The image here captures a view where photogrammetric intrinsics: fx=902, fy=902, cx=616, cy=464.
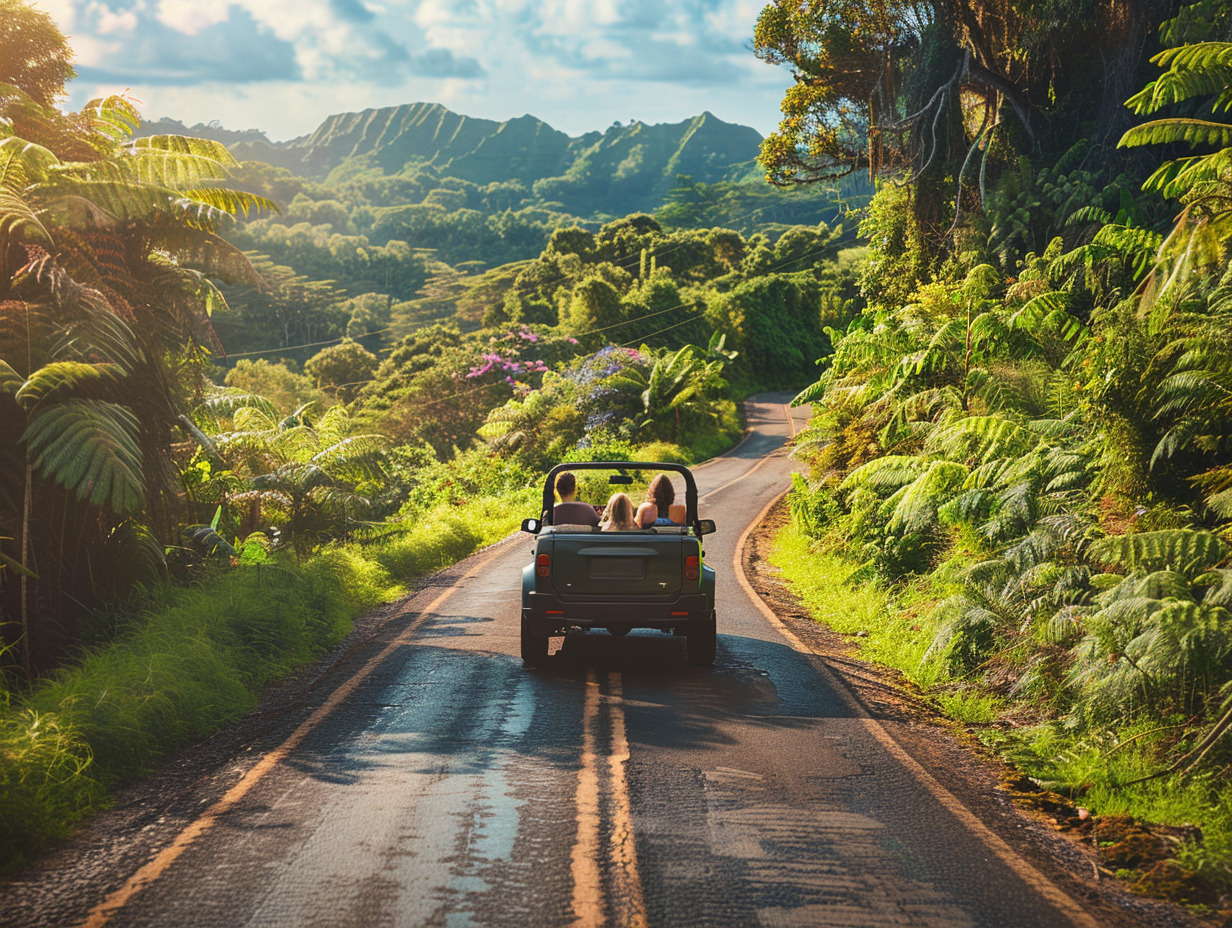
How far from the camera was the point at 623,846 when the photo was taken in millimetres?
4551

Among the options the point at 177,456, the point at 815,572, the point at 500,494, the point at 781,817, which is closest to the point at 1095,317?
the point at 815,572

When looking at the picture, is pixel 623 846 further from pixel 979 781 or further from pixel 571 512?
pixel 571 512

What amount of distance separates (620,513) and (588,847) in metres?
4.09

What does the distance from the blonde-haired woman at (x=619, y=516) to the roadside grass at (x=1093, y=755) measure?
298 cm

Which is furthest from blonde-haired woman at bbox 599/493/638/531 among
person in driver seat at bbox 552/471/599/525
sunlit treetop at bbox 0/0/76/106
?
sunlit treetop at bbox 0/0/76/106

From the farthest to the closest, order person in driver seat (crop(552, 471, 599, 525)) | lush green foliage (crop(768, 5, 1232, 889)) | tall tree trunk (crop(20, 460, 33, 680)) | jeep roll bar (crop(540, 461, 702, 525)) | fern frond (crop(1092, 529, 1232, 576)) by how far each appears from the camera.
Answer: person in driver seat (crop(552, 471, 599, 525)), jeep roll bar (crop(540, 461, 702, 525)), tall tree trunk (crop(20, 460, 33, 680)), fern frond (crop(1092, 529, 1232, 576)), lush green foliage (crop(768, 5, 1232, 889))

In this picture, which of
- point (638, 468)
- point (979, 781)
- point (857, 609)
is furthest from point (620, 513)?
point (857, 609)

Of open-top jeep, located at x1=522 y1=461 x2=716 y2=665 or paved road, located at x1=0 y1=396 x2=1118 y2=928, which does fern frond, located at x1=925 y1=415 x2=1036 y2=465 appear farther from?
open-top jeep, located at x1=522 y1=461 x2=716 y2=665

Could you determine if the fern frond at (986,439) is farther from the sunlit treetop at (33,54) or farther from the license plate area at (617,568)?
the sunlit treetop at (33,54)

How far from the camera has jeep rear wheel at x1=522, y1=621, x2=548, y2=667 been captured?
27.0 feet

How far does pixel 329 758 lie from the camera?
19.2 ft

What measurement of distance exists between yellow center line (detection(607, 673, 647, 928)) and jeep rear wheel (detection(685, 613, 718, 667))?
1.63 m

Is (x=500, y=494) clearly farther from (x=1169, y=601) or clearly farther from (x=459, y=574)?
(x=1169, y=601)

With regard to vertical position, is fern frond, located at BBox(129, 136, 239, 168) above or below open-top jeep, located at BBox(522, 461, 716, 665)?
above
